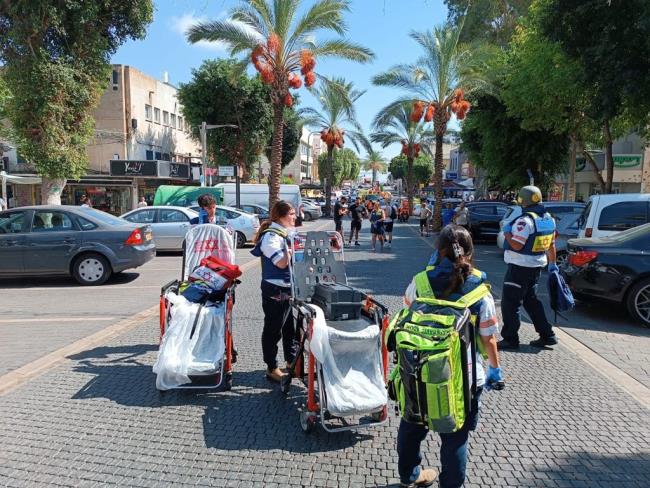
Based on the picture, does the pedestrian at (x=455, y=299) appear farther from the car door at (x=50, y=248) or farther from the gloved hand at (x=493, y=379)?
the car door at (x=50, y=248)

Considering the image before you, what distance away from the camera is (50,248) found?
9.98m

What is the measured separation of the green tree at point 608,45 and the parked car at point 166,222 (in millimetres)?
11145

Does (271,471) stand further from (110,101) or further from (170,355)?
(110,101)

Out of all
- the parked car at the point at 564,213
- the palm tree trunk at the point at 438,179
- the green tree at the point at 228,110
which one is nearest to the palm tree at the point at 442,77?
the palm tree trunk at the point at 438,179

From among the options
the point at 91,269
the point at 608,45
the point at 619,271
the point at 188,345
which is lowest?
the point at 91,269

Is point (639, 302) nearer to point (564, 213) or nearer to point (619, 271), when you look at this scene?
point (619, 271)

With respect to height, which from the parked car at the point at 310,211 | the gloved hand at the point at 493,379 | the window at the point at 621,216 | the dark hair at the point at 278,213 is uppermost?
the dark hair at the point at 278,213

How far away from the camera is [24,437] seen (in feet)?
12.8

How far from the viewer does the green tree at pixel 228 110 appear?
120 feet

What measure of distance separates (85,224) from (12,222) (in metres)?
1.39

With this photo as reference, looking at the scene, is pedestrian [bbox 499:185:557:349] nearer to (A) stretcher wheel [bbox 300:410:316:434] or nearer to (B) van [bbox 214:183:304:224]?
(A) stretcher wheel [bbox 300:410:316:434]

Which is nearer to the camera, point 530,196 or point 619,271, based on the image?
point 530,196

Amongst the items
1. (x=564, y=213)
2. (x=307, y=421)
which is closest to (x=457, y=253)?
(x=307, y=421)

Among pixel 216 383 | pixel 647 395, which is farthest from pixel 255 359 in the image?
pixel 647 395
